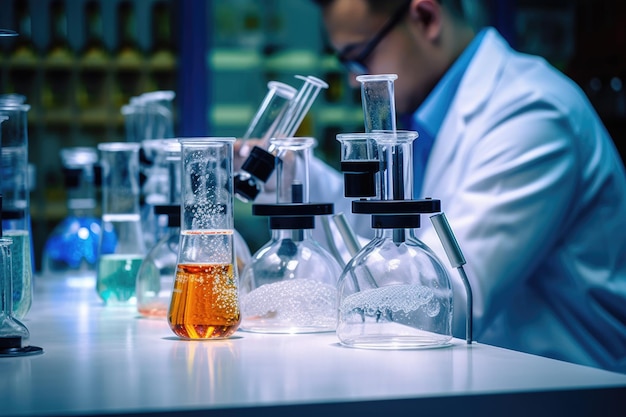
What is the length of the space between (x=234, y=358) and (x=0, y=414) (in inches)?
14.5

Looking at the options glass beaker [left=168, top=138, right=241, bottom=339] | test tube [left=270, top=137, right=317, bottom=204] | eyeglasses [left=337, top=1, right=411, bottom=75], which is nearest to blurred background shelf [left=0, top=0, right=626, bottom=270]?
eyeglasses [left=337, top=1, right=411, bottom=75]

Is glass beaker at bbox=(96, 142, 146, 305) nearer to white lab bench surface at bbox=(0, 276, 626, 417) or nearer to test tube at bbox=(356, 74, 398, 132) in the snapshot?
white lab bench surface at bbox=(0, 276, 626, 417)

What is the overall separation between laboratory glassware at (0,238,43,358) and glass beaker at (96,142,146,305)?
735mm

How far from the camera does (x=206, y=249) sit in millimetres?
1339

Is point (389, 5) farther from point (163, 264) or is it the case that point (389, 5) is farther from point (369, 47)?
point (163, 264)

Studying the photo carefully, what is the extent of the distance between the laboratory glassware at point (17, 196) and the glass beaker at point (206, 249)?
331 millimetres

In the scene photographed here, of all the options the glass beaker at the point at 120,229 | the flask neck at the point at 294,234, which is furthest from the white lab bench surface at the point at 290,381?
the glass beaker at the point at 120,229

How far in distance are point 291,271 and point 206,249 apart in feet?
0.51

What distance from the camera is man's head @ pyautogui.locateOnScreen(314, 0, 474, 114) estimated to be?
2.59 metres

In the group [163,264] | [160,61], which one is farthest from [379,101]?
[160,61]

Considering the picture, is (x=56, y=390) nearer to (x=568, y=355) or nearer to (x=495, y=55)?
→ (x=568, y=355)

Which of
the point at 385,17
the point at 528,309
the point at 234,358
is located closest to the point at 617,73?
the point at 385,17

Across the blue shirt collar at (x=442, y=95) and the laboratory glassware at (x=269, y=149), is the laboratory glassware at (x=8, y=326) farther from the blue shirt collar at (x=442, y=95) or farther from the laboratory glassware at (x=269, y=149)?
the blue shirt collar at (x=442, y=95)

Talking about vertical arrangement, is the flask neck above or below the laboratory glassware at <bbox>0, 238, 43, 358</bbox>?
above
